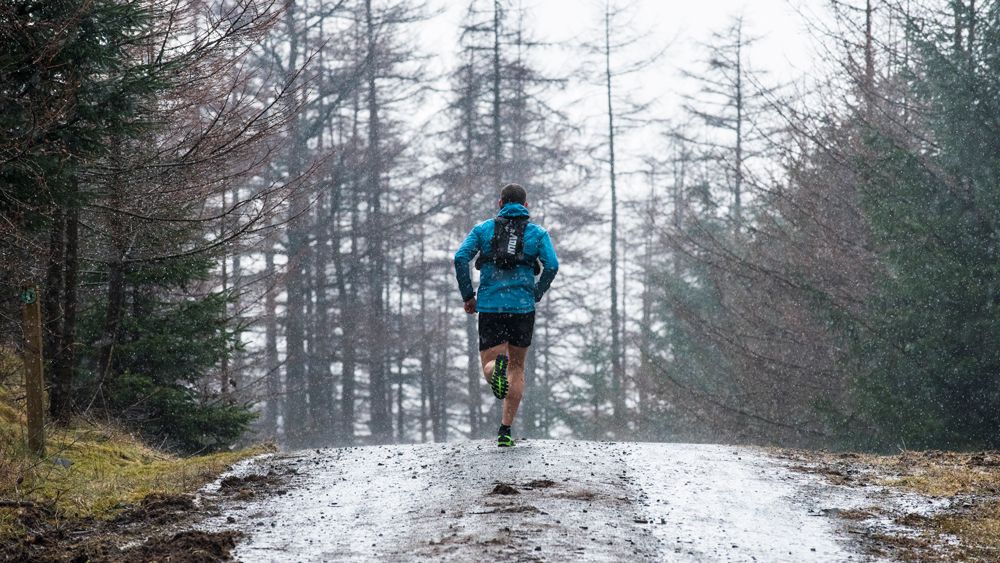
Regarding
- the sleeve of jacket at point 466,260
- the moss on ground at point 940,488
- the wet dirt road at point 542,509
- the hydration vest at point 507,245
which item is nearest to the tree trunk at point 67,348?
the wet dirt road at point 542,509

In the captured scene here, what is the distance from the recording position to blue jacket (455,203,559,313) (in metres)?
9.88

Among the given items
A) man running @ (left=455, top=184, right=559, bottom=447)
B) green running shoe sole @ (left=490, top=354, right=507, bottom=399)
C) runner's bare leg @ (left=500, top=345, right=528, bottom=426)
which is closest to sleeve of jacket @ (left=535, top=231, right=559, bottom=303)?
man running @ (left=455, top=184, right=559, bottom=447)

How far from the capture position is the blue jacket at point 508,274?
9875 millimetres

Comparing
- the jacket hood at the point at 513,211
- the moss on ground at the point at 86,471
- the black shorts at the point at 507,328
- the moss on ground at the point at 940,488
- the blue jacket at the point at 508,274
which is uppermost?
the jacket hood at the point at 513,211

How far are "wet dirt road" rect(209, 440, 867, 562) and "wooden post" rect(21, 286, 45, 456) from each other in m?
Answer: 1.87

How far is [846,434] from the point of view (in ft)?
55.4

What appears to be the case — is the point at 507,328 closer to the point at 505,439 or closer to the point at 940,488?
the point at 505,439

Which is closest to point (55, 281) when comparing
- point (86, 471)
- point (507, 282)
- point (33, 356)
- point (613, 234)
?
point (33, 356)

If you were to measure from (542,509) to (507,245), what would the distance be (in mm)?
3716

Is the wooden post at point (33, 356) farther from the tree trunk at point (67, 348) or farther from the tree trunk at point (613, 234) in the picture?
the tree trunk at point (613, 234)

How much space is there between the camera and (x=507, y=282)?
988 cm

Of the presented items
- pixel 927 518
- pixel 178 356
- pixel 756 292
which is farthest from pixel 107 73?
pixel 756 292

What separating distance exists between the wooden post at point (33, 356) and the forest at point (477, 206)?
18 cm

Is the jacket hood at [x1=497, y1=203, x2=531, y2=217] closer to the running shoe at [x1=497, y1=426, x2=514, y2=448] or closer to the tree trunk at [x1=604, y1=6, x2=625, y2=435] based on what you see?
the running shoe at [x1=497, y1=426, x2=514, y2=448]
